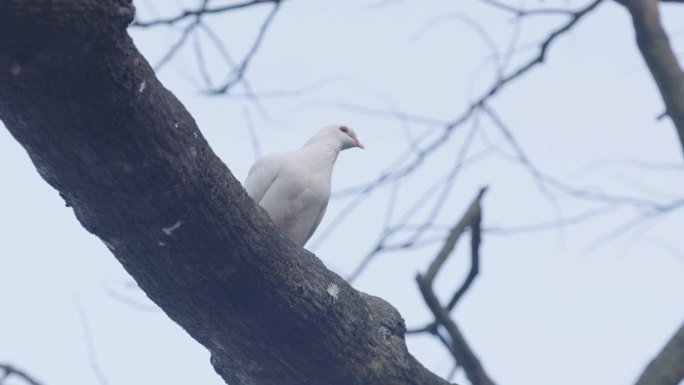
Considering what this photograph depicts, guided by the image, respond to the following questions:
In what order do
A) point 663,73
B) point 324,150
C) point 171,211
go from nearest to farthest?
point 171,211 < point 663,73 < point 324,150

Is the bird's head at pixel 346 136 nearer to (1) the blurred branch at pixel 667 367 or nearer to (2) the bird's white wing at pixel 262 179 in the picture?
(2) the bird's white wing at pixel 262 179

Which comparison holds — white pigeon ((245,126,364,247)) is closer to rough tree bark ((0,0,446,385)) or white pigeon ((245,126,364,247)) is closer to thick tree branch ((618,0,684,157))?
rough tree bark ((0,0,446,385))

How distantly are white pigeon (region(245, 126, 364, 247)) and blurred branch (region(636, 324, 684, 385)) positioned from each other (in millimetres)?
2317

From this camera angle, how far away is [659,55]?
3.30 meters

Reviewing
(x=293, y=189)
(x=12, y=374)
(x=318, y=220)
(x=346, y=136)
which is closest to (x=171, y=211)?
(x=12, y=374)

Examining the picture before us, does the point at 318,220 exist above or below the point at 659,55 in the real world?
below

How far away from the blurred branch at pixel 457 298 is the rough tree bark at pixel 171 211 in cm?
80

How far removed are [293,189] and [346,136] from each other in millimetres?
894

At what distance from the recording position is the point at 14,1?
217cm

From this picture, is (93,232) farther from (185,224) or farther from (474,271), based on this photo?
(474,271)

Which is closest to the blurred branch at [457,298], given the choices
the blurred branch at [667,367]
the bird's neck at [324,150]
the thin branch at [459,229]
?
the thin branch at [459,229]

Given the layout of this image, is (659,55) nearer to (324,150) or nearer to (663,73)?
(663,73)

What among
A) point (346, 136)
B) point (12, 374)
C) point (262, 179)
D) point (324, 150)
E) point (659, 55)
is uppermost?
point (346, 136)

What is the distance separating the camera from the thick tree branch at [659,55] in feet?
10.3
